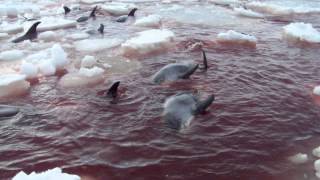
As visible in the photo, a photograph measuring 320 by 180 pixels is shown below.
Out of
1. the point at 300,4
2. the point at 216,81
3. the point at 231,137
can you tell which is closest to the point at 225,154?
the point at 231,137

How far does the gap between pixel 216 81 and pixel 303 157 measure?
296 cm

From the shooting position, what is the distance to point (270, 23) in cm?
1343

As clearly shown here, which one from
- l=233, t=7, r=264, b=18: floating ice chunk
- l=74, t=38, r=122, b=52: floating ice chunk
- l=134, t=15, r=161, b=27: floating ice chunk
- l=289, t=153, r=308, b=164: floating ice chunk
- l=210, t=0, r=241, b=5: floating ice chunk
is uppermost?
l=289, t=153, r=308, b=164: floating ice chunk

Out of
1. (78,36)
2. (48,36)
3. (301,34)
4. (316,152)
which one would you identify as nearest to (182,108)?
(316,152)

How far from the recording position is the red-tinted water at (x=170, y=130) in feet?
17.5

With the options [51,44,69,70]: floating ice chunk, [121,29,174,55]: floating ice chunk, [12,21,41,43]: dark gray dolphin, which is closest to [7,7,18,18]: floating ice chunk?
[12,21,41,43]: dark gray dolphin

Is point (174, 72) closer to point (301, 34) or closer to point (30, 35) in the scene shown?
point (301, 34)

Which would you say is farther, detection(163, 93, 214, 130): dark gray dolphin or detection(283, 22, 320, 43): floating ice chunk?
detection(283, 22, 320, 43): floating ice chunk

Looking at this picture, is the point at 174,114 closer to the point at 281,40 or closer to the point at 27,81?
the point at 27,81

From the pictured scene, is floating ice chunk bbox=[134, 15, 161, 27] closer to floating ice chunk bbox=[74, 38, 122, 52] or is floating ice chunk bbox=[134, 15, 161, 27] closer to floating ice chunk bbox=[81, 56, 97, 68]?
floating ice chunk bbox=[74, 38, 122, 52]

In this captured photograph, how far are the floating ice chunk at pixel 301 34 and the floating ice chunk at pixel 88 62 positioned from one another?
5169 millimetres

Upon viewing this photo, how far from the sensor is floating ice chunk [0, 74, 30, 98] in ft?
24.9

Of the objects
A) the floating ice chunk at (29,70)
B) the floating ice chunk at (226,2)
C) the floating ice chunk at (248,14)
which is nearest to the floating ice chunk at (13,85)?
the floating ice chunk at (29,70)

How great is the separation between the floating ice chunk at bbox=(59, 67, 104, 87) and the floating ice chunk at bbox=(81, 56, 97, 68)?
541 millimetres
